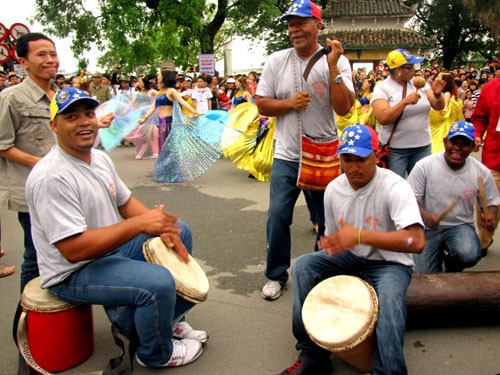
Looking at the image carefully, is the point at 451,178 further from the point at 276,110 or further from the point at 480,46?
the point at 480,46

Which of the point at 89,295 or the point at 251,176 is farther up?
the point at 89,295

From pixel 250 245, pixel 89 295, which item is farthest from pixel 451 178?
pixel 89 295

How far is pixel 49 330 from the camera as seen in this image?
275 centimetres

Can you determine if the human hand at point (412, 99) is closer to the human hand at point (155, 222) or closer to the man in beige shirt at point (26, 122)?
the human hand at point (155, 222)

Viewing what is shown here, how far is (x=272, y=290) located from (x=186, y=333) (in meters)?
0.84

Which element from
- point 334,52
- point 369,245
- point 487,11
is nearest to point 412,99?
point 334,52

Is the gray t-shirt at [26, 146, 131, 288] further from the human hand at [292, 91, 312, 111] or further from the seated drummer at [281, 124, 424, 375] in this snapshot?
the human hand at [292, 91, 312, 111]

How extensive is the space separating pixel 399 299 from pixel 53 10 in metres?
26.7

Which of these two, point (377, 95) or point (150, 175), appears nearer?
point (377, 95)

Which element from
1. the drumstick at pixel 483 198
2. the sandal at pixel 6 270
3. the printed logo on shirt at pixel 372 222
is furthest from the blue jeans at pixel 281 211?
the sandal at pixel 6 270

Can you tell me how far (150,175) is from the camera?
9.03 m

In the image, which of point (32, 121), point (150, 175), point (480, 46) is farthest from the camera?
point (480, 46)

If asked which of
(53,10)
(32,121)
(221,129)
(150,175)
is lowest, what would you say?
(150,175)

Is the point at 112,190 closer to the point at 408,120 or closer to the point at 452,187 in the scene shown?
the point at 452,187
